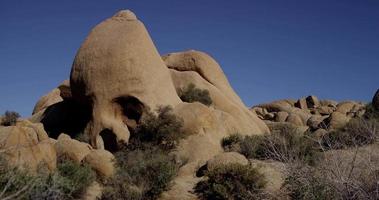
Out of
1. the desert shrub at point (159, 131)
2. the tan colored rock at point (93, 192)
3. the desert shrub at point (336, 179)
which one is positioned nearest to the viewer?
the desert shrub at point (336, 179)

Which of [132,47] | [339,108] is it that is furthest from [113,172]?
[339,108]

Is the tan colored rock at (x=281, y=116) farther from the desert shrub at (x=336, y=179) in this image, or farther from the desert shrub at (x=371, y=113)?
the desert shrub at (x=336, y=179)

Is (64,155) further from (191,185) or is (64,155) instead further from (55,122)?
(55,122)

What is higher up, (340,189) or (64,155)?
(340,189)

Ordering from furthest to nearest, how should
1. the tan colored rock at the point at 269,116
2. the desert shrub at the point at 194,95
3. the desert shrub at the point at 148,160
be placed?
the tan colored rock at the point at 269,116 → the desert shrub at the point at 194,95 → the desert shrub at the point at 148,160

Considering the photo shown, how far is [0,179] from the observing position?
9258 millimetres

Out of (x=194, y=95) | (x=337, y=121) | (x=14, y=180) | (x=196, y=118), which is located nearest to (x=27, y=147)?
(x=14, y=180)

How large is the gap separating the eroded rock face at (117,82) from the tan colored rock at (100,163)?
4.08m

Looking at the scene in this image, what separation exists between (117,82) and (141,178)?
238 inches

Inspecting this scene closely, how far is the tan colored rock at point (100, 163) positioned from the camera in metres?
15.0

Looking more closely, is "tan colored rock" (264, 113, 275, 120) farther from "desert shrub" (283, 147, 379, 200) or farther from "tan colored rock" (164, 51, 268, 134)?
"desert shrub" (283, 147, 379, 200)

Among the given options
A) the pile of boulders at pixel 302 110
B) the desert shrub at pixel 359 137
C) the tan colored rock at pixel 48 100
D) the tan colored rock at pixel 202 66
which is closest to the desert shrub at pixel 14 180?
the desert shrub at pixel 359 137

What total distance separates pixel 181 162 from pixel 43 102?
1589 centimetres

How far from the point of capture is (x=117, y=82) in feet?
65.9
